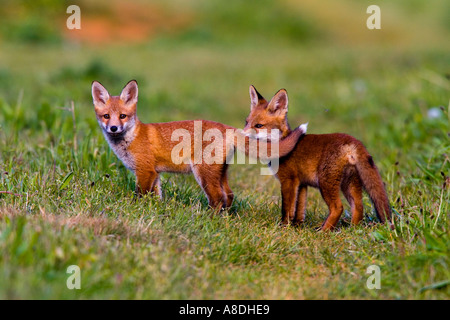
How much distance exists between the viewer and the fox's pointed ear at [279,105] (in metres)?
5.55

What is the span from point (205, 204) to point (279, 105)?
1265 millimetres

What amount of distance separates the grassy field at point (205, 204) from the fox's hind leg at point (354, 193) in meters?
0.13

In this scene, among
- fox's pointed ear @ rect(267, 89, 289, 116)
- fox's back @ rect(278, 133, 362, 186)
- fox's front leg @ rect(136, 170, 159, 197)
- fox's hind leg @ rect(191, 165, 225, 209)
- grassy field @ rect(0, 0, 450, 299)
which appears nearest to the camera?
grassy field @ rect(0, 0, 450, 299)

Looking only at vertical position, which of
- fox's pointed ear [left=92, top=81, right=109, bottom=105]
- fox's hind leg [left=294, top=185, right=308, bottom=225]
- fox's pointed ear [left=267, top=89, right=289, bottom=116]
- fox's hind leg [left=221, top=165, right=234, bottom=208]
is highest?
fox's pointed ear [left=92, top=81, right=109, bottom=105]

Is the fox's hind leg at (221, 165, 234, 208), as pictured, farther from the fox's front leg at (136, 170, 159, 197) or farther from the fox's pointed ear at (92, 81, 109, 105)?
the fox's pointed ear at (92, 81, 109, 105)

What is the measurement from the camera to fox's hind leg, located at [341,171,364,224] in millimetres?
5223

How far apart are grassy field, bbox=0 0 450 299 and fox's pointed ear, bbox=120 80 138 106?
749 mm

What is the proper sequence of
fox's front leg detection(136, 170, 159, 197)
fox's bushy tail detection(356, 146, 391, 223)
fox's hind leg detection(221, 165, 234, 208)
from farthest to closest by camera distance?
fox's hind leg detection(221, 165, 234, 208), fox's front leg detection(136, 170, 159, 197), fox's bushy tail detection(356, 146, 391, 223)

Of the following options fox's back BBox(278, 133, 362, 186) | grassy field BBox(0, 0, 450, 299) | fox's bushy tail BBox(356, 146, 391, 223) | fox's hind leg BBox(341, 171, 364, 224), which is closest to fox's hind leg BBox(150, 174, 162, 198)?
grassy field BBox(0, 0, 450, 299)

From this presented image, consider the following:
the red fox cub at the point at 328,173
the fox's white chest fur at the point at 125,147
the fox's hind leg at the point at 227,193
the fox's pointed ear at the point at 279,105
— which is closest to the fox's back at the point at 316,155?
the red fox cub at the point at 328,173

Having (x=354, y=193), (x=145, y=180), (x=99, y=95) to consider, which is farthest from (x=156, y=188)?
(x=354, y=193)

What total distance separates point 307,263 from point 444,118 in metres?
4.35

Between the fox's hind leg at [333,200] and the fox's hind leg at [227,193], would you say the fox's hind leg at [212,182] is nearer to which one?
the fox's hind leg at [227,193]
